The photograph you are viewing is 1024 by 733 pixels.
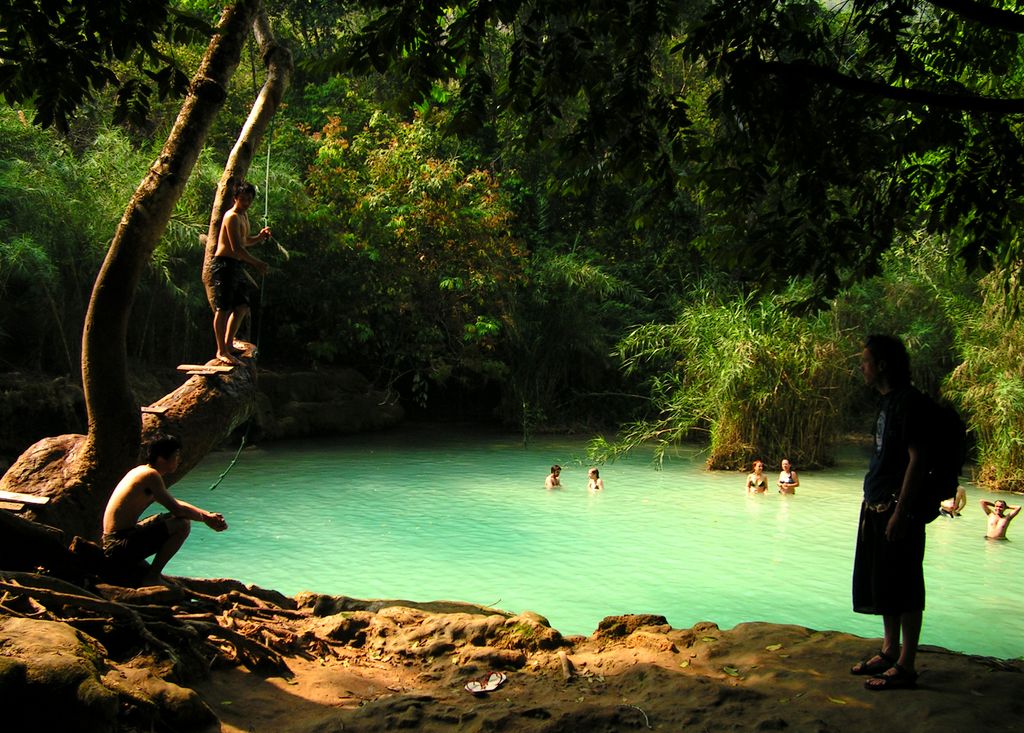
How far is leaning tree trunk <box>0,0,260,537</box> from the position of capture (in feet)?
18.3

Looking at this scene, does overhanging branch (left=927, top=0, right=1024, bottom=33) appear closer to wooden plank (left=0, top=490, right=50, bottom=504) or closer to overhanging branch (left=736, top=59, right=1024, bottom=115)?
overhanging branch (left=736, top=59, right=1024, bottom=115)

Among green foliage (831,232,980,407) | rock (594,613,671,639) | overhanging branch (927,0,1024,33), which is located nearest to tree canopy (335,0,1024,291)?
overhanging branch (927,0,1024,33)

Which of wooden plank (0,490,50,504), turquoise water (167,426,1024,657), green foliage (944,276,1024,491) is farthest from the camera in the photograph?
green foliage (944,276,1024,491)

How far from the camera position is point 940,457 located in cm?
381

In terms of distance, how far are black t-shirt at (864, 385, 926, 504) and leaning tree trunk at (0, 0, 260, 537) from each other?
13.7 ft

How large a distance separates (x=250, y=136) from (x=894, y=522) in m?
5.60

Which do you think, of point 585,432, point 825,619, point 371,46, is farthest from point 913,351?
point 371,46

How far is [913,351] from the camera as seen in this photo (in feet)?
56.8

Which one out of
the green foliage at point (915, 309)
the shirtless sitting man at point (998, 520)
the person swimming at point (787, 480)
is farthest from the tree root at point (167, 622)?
the green foliage at point (915, 309)

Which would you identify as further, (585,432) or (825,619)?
(585,432)

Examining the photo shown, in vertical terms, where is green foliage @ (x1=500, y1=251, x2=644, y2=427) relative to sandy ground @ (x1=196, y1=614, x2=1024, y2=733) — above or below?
above

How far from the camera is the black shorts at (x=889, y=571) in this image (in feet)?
12.7

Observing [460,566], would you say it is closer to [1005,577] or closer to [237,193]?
[237,193]

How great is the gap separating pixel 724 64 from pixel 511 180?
17284 mm
